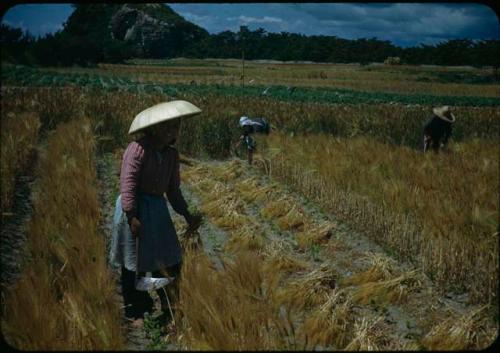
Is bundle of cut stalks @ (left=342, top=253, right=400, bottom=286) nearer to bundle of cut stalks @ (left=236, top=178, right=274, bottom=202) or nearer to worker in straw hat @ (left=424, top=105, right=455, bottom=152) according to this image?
worker in straw hat @ (left=424, top=105, right=455, bottom=152)

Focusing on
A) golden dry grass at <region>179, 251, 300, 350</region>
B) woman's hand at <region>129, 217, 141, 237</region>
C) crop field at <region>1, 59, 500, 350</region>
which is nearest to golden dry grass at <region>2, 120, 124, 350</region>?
crop field at <region>1, 59, 500, 350</region>

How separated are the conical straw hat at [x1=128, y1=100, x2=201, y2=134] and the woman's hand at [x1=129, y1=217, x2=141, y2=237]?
60 centimetres

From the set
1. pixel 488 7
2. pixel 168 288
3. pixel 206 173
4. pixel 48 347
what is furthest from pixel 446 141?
pixel 206 173

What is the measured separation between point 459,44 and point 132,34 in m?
2.20

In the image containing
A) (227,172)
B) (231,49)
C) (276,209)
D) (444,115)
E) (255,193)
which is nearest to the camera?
(444,115)

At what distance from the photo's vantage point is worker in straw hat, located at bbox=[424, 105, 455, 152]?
10.9 ft

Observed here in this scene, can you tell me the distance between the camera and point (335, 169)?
17.2 feet

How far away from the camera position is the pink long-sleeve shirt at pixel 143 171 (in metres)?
2.43

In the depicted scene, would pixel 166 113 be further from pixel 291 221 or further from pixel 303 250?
pixel 291 221

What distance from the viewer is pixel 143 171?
2506 millimetres

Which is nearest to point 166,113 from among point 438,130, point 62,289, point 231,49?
point 62,289

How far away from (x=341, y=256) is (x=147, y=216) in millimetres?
2176

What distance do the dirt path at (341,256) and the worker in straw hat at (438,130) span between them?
102 cm

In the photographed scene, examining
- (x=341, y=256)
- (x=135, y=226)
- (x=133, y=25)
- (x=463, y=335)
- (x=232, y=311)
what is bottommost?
(x=341, y=256)
